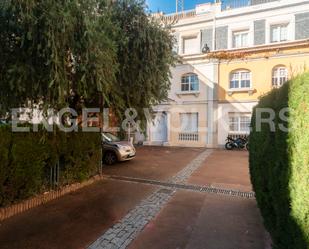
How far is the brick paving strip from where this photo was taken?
3.64 m

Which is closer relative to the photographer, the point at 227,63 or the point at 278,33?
the point at 278,33

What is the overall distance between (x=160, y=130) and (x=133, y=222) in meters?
13.7

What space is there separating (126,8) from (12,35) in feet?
9.52

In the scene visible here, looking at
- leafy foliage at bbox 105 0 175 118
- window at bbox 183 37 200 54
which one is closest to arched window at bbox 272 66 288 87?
window at bbox 183 37 200 54

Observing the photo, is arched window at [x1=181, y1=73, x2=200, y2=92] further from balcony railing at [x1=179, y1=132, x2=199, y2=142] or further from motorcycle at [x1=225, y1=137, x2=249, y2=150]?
Result: motorcycle at [x1=225, y1=137, x2=249, y2=150]

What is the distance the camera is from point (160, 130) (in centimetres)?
1795

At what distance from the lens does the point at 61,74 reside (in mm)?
4184

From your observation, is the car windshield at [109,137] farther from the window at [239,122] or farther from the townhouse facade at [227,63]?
the window at [239,122]

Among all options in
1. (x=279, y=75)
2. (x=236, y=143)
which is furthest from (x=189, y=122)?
(x=279, y=75)

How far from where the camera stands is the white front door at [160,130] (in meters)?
17.8

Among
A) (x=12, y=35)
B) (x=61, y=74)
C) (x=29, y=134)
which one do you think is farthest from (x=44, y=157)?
(x=12, y=35)

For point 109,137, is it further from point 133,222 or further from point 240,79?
point 240,79

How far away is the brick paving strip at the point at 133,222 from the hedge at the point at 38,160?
2.09 meters

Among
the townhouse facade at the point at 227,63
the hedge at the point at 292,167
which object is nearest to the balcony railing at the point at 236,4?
the townhouse facade at the point at 227,63
